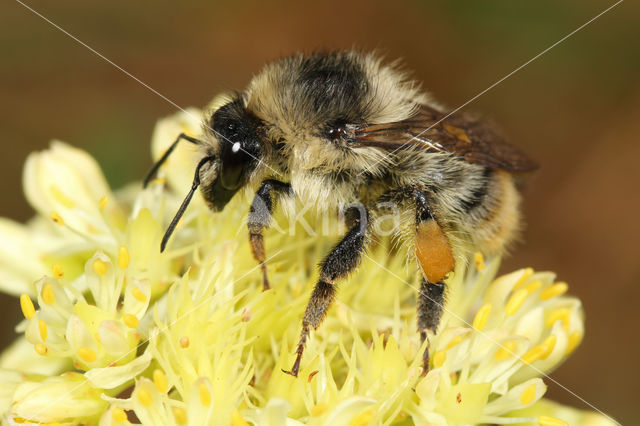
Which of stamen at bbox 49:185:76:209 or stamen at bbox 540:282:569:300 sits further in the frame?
stamen at bbox 49:185:76:209

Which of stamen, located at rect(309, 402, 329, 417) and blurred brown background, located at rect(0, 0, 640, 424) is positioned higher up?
blurred brown background, located at rect(0, 0, 640, 424)

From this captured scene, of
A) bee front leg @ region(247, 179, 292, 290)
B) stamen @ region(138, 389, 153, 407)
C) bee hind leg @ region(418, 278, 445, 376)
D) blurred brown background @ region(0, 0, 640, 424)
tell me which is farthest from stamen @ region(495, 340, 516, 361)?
blurred brown background @ region(0, 0, 640, 424)

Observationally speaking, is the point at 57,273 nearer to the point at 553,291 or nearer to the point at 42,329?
the point at 42,329

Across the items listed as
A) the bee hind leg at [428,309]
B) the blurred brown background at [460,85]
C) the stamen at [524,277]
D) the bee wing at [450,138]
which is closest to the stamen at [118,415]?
the bee hind leg at [428,309]

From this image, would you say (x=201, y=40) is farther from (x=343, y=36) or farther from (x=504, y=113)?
(x=504, y=113)

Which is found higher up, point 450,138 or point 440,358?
point 450,138

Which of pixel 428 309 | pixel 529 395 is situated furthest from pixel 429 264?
pixel 529 395

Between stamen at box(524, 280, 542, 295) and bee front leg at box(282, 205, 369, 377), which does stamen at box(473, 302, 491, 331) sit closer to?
stamen at box(524, 280, 542, 295)
